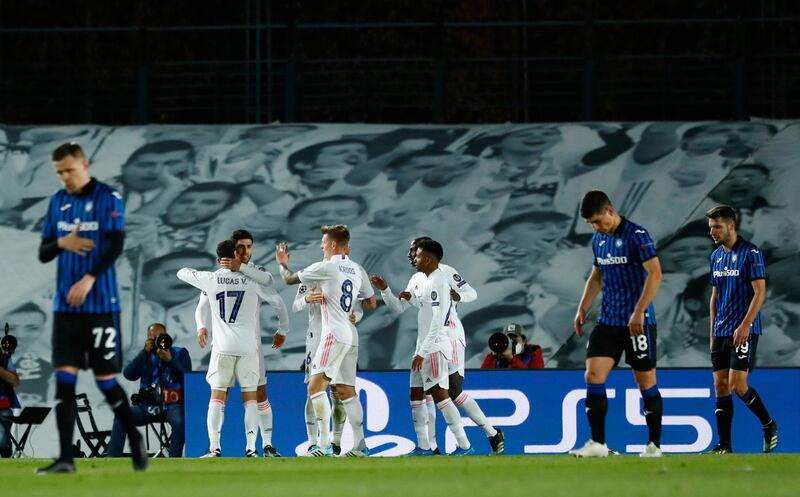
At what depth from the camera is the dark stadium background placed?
1040 inches

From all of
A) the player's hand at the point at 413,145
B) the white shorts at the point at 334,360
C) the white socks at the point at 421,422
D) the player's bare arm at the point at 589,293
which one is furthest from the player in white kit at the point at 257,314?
the player's hand at the point at 413,145

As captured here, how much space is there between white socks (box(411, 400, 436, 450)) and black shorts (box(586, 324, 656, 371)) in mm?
3980

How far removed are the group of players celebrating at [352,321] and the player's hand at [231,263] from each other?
1cm

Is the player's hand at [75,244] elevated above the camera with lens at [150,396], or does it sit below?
above

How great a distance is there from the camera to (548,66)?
2789 centimetres

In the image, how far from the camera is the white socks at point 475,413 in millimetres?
15688

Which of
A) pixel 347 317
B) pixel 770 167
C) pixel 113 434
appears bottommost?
pixel 113 434

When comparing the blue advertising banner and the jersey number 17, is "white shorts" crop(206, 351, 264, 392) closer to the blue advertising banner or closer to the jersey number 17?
the jersey number 17

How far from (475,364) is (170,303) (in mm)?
5144

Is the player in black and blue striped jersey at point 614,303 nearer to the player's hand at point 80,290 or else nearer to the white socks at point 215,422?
the player's hand at point 80,290

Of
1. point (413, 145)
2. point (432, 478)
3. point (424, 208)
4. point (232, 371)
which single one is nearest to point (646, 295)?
point (432, 478)

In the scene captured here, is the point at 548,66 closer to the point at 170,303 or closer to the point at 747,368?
the point at 170,303

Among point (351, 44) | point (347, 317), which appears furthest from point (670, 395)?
point (351, 44)

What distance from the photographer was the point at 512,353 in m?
19.3
